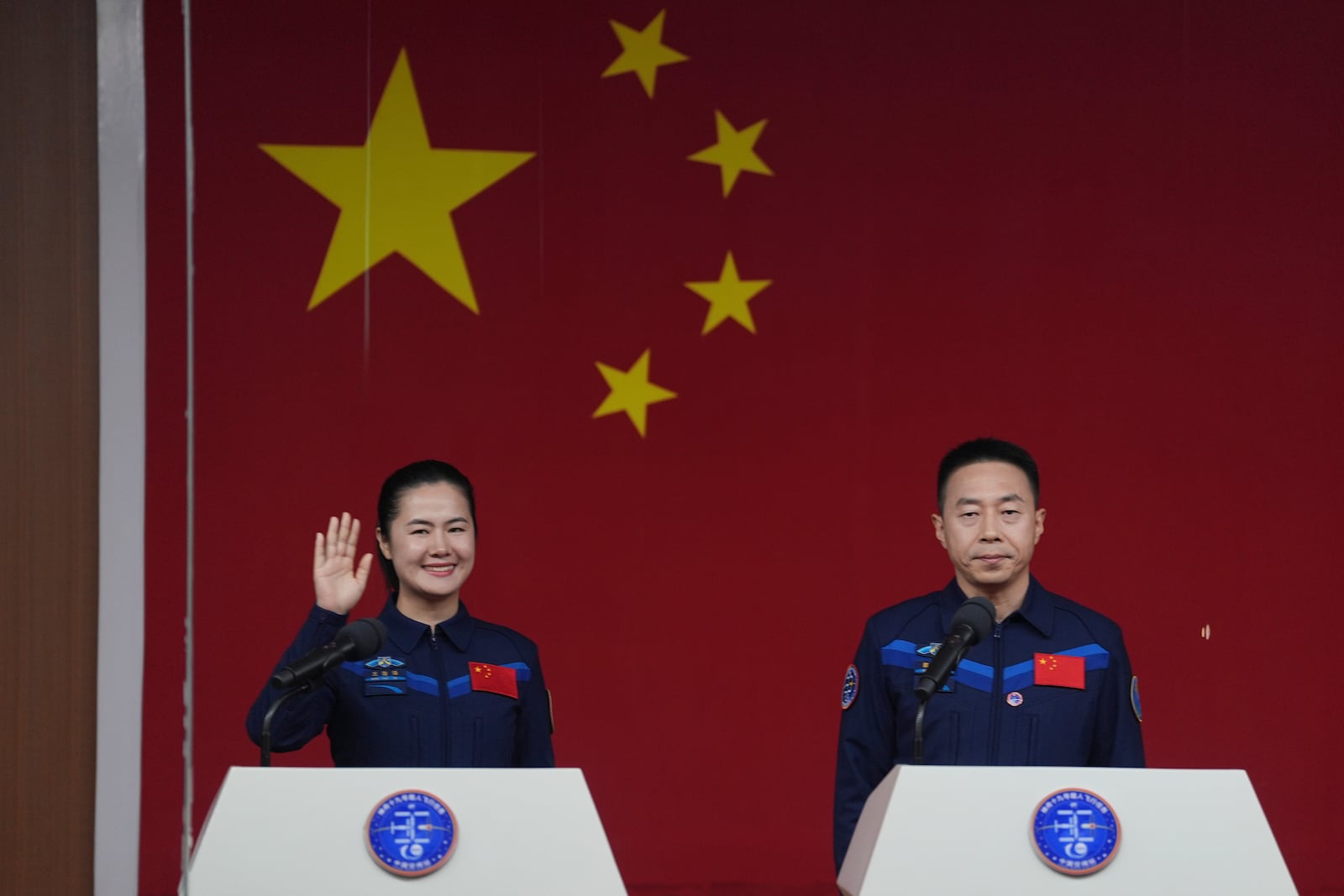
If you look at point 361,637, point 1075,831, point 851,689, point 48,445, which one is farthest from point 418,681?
point 1075,831

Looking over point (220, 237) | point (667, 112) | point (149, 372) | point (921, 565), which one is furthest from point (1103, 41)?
point (149, 372)

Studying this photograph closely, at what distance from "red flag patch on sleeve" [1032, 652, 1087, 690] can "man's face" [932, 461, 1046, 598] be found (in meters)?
0.12

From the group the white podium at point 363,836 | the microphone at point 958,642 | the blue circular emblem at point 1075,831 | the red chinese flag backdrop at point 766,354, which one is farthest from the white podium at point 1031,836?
the red chinese flag backdrop at point 766,354

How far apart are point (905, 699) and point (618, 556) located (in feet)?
4.88

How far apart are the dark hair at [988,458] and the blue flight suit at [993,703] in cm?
17

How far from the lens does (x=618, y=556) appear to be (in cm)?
391

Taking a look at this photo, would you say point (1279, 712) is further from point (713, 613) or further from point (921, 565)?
point (713, 613)

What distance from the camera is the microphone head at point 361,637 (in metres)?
2.09

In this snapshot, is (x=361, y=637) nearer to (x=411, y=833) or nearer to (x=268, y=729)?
(x=268, y=729)

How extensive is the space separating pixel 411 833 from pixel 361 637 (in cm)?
34

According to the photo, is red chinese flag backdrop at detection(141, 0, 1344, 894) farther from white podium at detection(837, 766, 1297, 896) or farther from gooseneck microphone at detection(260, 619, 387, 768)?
white podium at detection(837, 766, 1297, 896)

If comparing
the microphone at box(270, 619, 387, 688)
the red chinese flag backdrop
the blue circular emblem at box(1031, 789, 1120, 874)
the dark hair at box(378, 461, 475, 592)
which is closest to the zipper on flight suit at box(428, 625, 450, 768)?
the dark hair at box(378, 461, 475, 592)

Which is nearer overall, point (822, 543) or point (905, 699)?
point (905, 699)

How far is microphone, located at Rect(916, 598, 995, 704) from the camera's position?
78.6 inches
